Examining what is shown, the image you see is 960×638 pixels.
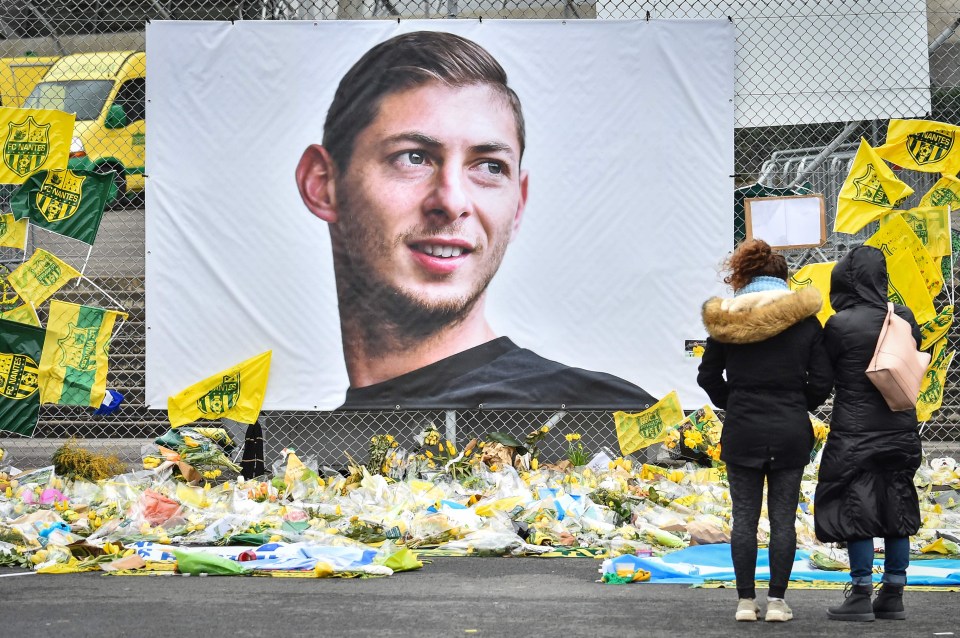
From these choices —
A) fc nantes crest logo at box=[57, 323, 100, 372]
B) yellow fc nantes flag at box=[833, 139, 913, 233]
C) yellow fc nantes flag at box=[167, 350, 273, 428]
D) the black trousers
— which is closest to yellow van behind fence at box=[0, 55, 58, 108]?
fc nantes crest logo at box=[57, 323, 100, 372]

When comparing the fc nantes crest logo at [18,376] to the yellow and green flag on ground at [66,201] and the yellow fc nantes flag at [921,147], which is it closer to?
the yellow and green flag on ground at [66,201]

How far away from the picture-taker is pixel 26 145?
8516 mm

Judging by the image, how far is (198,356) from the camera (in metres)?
8.44

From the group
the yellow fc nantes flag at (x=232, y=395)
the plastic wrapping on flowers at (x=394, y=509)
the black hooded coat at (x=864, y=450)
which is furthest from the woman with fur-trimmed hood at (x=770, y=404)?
the yellow fc nantes flag at (x=232, y=395)

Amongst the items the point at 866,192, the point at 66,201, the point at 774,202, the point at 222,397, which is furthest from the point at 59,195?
the point at 866,192

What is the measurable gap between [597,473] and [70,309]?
3.73 metres

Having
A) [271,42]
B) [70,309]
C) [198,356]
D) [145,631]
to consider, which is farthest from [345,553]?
[271,42]

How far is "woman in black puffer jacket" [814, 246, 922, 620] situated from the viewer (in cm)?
480

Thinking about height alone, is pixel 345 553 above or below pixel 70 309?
below

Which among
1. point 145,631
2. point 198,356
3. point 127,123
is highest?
point 127,123

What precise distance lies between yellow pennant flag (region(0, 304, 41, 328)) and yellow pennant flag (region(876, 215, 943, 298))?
5678 mm

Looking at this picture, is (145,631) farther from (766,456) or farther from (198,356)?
(198,356)

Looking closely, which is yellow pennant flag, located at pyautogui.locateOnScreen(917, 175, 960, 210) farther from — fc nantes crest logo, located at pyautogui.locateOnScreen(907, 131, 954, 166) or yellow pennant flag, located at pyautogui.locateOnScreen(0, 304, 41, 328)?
yellow pennant flag, located at pyautogui.locateOnScreen(0, 304, 41, 328)

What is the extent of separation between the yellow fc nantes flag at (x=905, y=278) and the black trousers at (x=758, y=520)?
3892 mm
